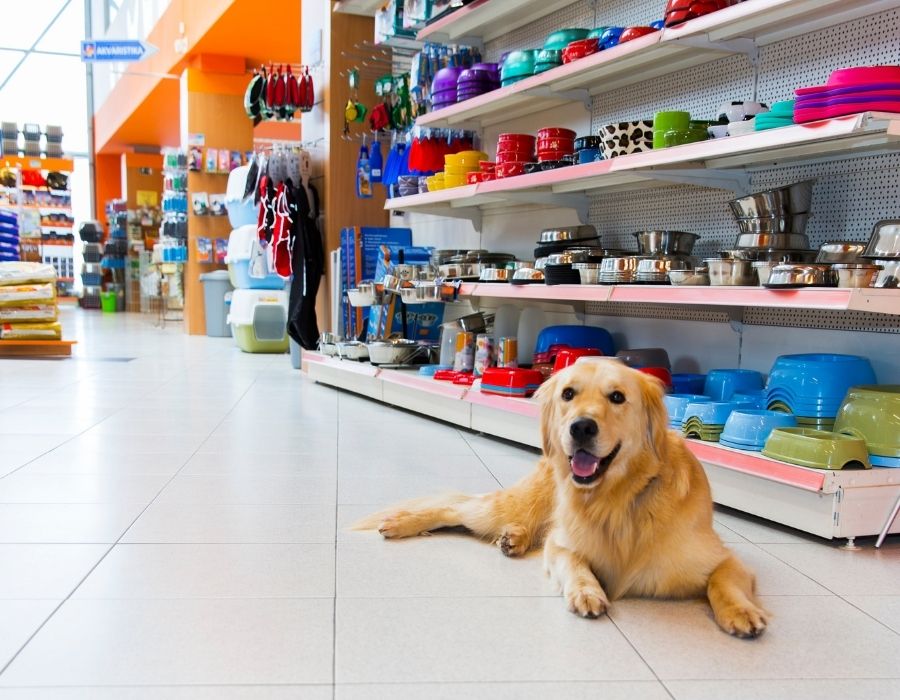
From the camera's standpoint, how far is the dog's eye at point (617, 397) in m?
1.96

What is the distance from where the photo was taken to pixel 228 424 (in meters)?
4.42

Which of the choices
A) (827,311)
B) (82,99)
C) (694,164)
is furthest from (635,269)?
(82,99)

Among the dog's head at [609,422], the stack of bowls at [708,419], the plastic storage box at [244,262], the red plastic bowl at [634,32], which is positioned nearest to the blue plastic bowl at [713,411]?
the stack of bowls at [708,419]

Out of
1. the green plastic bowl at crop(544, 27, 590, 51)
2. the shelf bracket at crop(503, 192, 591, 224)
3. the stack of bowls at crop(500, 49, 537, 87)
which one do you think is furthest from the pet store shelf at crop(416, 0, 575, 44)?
the shelf bracket at crop(503, 192, 591, 224)

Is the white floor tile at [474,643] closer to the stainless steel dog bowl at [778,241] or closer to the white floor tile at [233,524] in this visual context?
the white floor tile at [233,524]

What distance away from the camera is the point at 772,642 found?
1790 mm

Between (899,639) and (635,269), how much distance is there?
1887 millimetres

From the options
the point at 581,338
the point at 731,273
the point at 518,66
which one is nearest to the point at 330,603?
the point at 731,273

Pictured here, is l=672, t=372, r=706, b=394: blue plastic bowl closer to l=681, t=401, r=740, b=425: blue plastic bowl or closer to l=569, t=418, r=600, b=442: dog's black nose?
l=681, t=401, r=740, b=425: blue plastic bowl

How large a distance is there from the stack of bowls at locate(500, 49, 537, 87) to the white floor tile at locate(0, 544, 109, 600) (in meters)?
3.18

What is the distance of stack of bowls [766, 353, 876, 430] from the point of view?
2744 millimetres

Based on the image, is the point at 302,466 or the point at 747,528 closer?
the point at 747,528

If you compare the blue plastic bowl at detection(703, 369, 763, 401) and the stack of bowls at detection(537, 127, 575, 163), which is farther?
the stack of bowls at detection(537, 127, 575, 163)

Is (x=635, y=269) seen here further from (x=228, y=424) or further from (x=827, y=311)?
(x=228, y=424)
